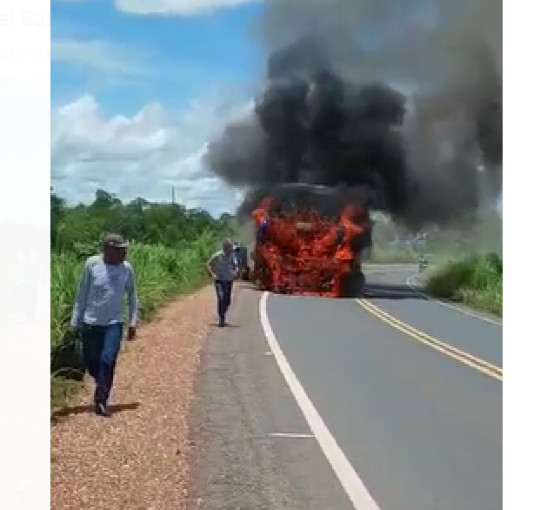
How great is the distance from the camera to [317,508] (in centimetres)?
192

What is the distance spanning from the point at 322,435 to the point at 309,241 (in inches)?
16.6

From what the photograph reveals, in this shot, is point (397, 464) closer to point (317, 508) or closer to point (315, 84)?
point (317, 508)

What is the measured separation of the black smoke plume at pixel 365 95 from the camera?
2021 millimetres

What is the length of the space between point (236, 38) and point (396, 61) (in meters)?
0.35

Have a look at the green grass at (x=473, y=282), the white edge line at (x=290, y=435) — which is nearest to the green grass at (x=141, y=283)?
the white edge line at (x=290, y=435)

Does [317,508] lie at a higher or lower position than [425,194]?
lower

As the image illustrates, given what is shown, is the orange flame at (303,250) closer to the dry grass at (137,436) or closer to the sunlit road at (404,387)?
the sunlit road at (404,387)

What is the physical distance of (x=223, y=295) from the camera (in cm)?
212

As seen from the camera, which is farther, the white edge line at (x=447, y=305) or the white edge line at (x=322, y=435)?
the white edge line at (x=447, y=305)

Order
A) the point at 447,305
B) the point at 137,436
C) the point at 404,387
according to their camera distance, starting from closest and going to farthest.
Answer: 1. the point at 137,436
2. the point at 404,387
3. the point at 447,305

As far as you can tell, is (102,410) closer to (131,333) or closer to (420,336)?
(131,333)

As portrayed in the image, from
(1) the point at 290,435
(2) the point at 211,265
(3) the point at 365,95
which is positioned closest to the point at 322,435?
(1) the point at 290,435

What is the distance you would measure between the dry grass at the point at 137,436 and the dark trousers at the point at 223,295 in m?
0.09
